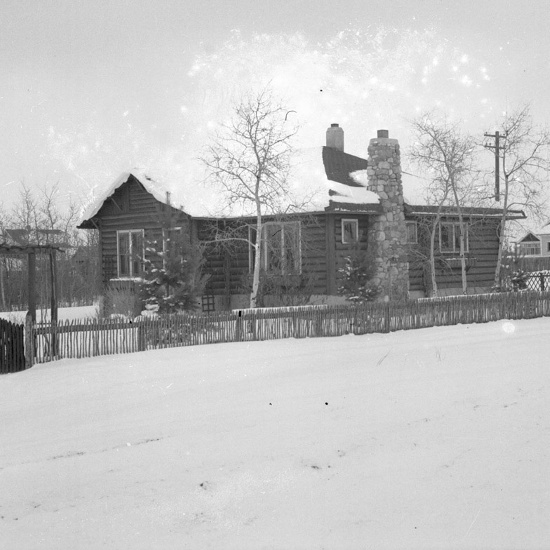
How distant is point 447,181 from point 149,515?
67.5ft

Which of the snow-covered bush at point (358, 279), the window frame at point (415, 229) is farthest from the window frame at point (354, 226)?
the window frame at point (415, 229)

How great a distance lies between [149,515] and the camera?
639 cm

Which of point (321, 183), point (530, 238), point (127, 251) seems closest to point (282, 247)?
point (321, 183)

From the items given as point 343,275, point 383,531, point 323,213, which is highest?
point 323,213

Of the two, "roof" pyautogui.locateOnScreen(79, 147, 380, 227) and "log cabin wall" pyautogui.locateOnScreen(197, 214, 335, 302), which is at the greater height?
"roof" pyautogui.locateOnScreen(79, 147, 380, 227)

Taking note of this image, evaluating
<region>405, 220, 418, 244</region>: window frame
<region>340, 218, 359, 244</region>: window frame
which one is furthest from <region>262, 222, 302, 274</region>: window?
<region>405, 220, 418, 244</region>: window frame

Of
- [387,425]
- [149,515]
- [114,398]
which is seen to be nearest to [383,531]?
[149,515]

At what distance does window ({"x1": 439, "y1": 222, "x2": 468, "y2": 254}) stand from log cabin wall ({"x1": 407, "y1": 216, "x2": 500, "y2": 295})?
0.20 metres

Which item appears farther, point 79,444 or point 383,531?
point 79,444

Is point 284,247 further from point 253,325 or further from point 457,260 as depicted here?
point 457,260

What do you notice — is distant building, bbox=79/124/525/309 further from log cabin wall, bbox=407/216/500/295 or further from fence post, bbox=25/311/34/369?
fence post, bbox=25/311/34/369

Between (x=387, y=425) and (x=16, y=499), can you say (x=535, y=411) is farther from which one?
(x=16, y=499)

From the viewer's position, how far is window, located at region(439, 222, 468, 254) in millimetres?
27203

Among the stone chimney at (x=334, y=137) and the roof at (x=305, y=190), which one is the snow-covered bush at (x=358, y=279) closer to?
the roof at (x=305, y=190)
